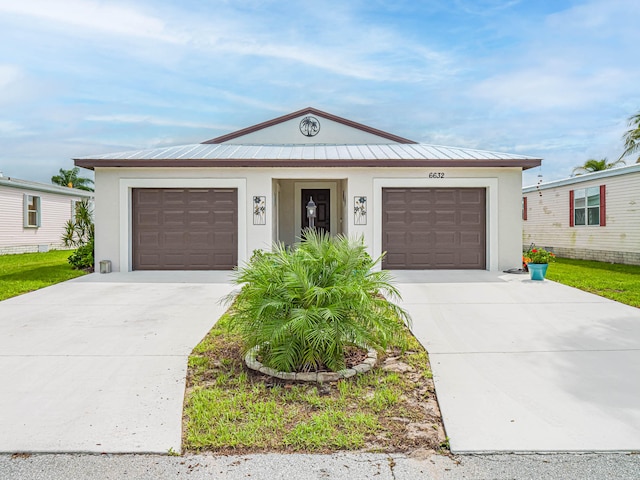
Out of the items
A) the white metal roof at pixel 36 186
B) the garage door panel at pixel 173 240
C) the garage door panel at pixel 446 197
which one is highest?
the white metal roof at pixel 36 186

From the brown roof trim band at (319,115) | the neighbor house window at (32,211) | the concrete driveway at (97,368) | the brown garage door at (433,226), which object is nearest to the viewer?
the concrete driveway at (97,368)

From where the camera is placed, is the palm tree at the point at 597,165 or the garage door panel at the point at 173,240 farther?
the palm tree at the point at 597,165

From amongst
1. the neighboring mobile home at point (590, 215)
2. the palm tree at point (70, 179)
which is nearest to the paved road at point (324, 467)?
the neighboring mobile home at point (590, 215)

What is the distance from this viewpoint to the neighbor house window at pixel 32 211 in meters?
19.0

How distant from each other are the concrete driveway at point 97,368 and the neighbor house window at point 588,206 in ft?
45.4

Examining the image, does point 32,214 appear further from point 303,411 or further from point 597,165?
point 597,165

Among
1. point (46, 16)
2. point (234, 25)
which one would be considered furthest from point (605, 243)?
point (46, 16)

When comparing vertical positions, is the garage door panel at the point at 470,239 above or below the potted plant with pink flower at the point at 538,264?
above

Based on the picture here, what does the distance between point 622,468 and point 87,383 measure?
13.6 ft

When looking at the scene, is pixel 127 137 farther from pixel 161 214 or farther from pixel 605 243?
pixel 605 243

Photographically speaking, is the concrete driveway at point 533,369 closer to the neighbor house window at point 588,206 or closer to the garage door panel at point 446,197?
the garage door panel at point 446,197

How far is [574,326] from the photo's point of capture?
602 cm

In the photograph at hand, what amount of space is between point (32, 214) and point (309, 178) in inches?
585

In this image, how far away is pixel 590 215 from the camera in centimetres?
1598
